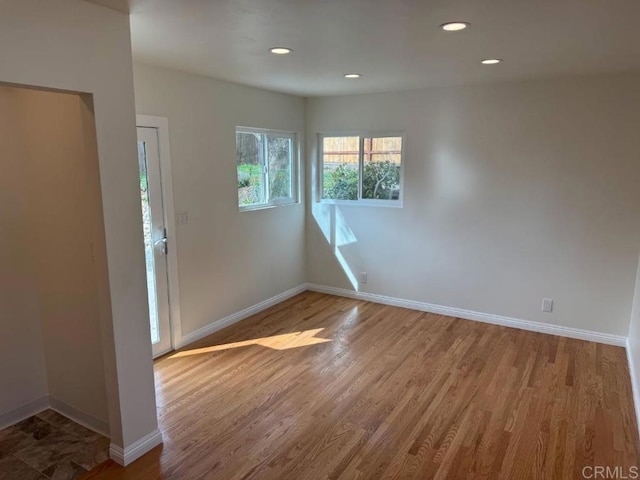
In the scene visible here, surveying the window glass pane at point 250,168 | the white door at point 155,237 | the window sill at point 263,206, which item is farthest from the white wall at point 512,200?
the white door at point 155,237

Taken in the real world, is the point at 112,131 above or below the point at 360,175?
above

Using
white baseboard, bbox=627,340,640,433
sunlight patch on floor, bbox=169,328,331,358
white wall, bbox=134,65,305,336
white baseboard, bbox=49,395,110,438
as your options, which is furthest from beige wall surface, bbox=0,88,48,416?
white baseboard, bbox=627,340,640,433

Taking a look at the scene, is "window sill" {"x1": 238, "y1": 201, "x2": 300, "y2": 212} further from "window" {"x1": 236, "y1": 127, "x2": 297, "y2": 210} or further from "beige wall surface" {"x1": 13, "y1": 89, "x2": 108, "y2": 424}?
"beige wall surface" {"x1": 13, "y1": 89, "x2": 108, "y2": 424}

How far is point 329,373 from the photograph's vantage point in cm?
346

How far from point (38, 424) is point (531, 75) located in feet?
15.0

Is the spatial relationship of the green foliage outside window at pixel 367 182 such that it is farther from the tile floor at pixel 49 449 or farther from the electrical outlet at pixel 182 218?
the tile floor at pixel 49 449

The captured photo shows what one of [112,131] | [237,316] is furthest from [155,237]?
[112,131]

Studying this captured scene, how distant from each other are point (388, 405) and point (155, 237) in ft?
7.43

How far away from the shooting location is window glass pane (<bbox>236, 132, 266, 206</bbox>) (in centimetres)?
448

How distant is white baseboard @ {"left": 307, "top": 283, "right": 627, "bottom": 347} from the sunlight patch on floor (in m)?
1.21

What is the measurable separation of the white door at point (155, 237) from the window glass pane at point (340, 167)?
7.49 feet

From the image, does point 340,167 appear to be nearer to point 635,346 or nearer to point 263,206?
point 263,206

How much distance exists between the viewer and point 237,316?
456 cm

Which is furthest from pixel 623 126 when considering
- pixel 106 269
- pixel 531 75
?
pixel 106 269
